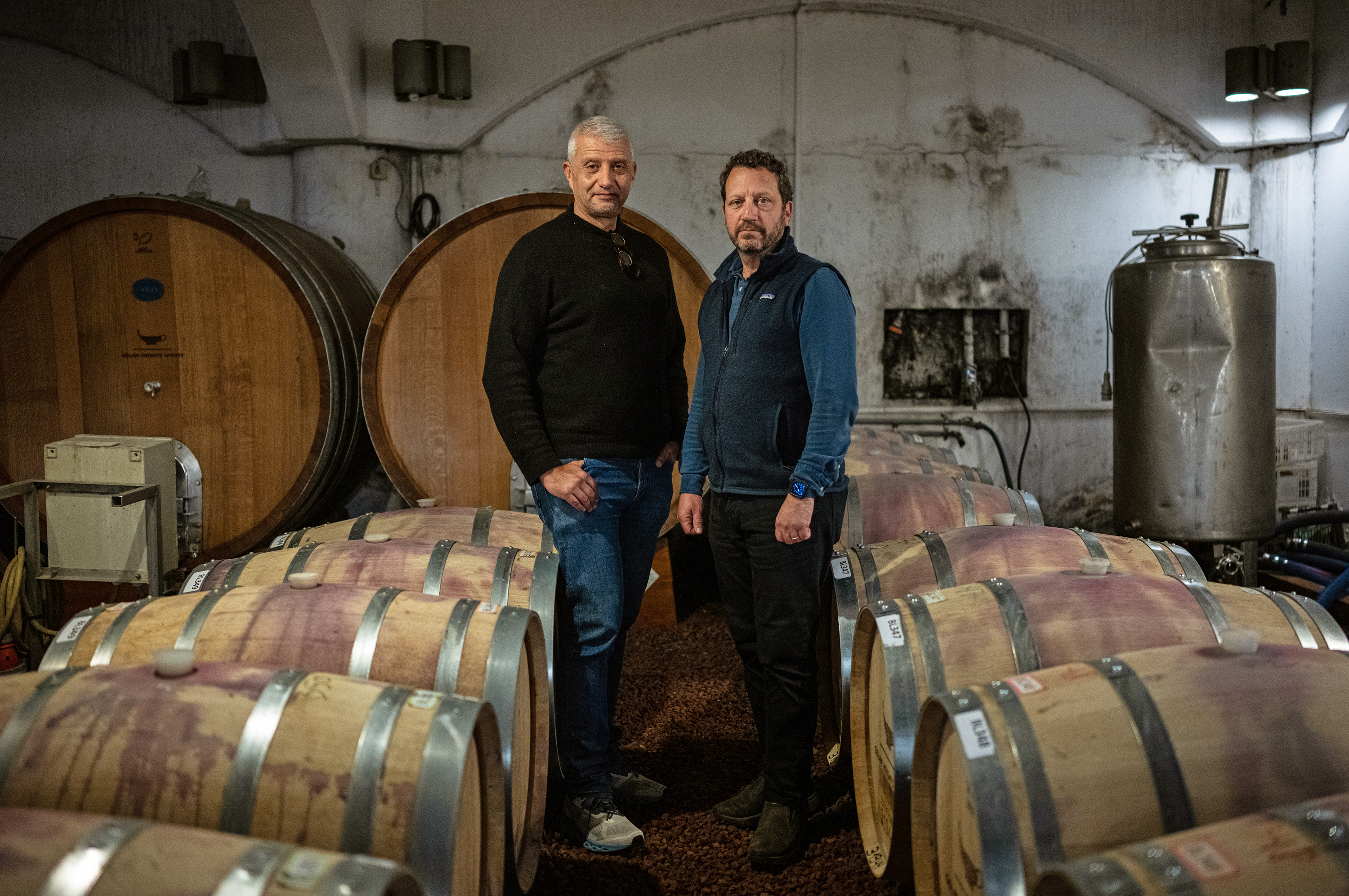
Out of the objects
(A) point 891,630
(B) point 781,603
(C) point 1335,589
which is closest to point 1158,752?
(A) point 891,630

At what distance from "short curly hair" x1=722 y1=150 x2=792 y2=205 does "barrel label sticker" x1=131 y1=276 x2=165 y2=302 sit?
2.63 m

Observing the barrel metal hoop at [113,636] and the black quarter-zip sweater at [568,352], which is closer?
the barrel metal hoop at [113,636]

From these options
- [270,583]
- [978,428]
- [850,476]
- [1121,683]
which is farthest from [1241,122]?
[270,583]

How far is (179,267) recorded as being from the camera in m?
3.90

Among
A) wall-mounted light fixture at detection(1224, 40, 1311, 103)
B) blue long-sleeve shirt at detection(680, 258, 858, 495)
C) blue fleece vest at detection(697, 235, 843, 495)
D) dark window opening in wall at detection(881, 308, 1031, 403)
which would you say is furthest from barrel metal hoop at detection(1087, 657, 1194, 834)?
wall-mounted light fixture at detection(1224, 40, 1311, 103)

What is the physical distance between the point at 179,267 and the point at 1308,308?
19.7 feet

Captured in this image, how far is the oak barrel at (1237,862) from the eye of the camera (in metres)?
1.12

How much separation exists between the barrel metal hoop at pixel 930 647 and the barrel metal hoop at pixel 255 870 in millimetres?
1199

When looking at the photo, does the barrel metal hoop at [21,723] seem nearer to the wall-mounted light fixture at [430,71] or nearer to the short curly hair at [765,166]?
the short curly hair at [765,166]

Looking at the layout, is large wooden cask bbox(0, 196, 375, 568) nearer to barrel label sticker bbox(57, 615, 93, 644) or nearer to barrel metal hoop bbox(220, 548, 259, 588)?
barrel metal hoop bbox(220, 548, 259, 588)

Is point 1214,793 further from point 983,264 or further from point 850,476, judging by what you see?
point 983,264

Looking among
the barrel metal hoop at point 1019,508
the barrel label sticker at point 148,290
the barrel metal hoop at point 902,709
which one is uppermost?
the barrel label sticker at point 148,290

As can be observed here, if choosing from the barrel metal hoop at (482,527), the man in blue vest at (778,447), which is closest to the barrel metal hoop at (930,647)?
the man in blue vest at (778,447)

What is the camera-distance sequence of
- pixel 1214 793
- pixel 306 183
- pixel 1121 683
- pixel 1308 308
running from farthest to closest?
pixel 1308 308
pixel 306 183
pixel 1121 683
pixel 1214 793
